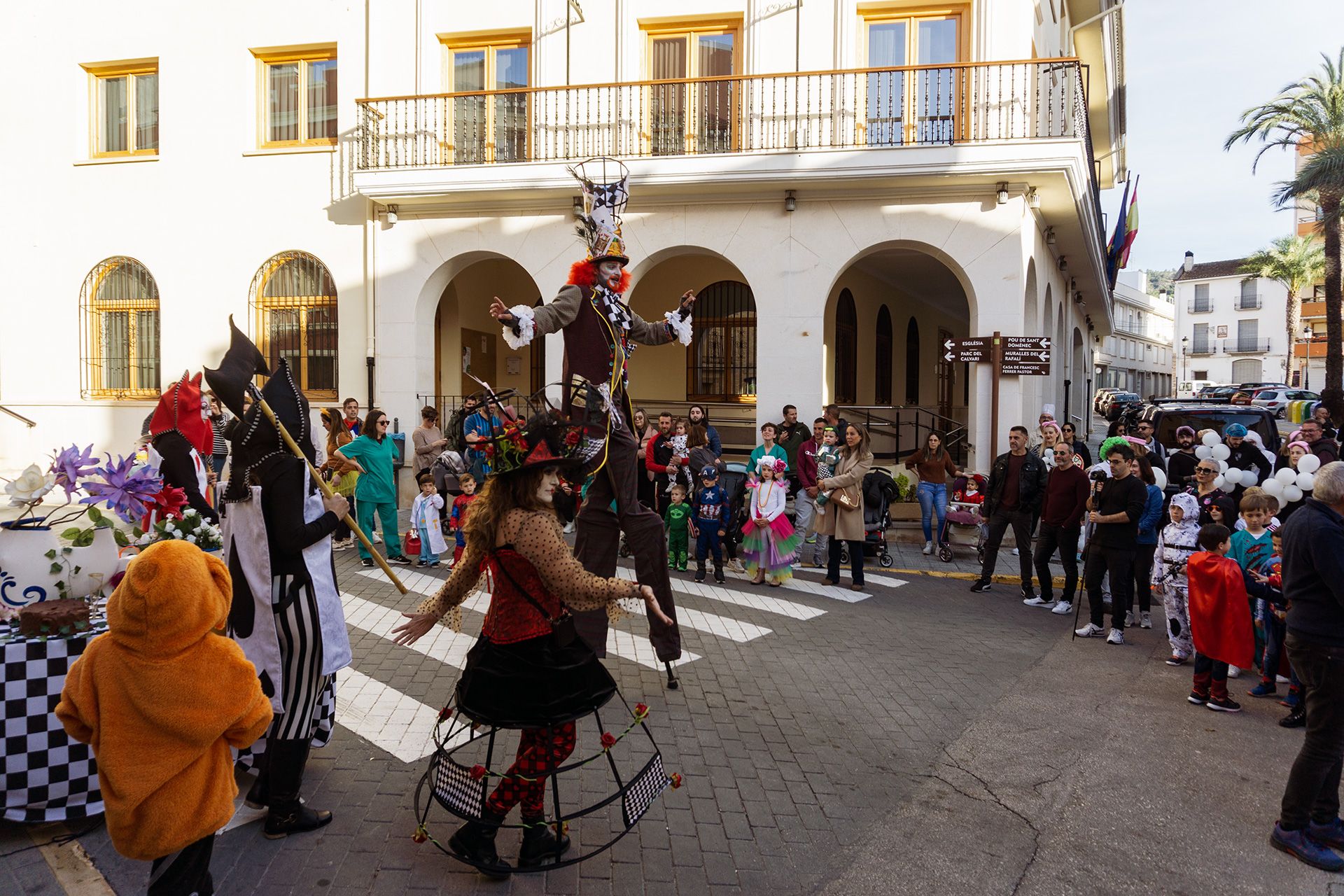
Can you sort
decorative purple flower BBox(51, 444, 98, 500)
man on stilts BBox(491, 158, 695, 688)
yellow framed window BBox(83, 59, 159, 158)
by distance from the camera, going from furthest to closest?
yellow framed window BBox(83, 59, 159, 158)
man on stilts BBox(491, 158, 695, 688)
decorative purple flower BBox(51, 444, 98, 500)

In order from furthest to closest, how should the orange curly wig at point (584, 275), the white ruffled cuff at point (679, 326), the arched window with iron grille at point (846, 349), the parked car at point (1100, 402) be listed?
the parked car at point (1100, 402), the arched window with iron grille at point (846, 349), the white ruffled cuff at point (679, 326), the orange curly wig at point (584, 275)

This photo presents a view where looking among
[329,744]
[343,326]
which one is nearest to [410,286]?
[343,326]

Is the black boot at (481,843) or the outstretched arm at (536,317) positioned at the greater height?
the outstretched arm at (536,317)

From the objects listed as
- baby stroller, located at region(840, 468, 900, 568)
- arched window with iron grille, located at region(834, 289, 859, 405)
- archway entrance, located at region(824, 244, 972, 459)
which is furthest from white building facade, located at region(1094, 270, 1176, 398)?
baby stroller, located at region(840, 468, 900, 568)

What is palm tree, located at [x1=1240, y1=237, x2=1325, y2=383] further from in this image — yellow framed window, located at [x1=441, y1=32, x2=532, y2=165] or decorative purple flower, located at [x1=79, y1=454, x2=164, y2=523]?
decorative purple flower, located at [x1=79, y1=454, x2=164, y2=523]

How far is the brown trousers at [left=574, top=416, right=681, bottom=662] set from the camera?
564cm

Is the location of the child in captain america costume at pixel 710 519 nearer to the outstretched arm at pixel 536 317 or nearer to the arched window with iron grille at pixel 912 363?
the outstretched arm at pixel 536 317

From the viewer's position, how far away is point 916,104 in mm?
13648

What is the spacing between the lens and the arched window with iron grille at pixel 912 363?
2350 cm

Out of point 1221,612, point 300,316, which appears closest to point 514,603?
point 1221,612

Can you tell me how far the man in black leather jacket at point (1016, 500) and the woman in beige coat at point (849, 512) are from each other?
1292 mm

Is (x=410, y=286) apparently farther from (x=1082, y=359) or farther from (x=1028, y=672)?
(x=1082, y=359)

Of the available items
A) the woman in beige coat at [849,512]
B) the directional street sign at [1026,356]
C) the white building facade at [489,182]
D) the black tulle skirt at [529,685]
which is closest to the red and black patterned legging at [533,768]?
the black tulle skirt at [529,685]

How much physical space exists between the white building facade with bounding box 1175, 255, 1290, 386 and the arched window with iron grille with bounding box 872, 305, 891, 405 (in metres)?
62.3
